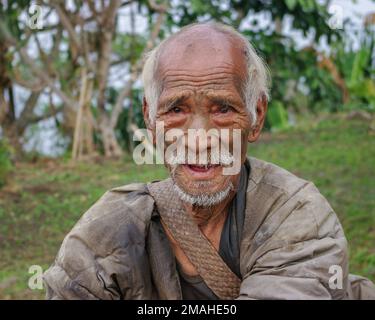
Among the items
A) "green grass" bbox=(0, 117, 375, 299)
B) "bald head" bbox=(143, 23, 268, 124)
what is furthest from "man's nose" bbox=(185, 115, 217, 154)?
"green grass" bbox=(0, 117, 375, 299)

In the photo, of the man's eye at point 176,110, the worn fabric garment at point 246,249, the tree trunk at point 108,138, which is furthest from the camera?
the tree trunk at point 108,138

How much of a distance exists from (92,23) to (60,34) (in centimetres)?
58

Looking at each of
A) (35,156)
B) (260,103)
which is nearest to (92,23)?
(35,156)

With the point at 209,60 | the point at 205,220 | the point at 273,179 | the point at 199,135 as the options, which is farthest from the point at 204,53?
the point at 205,220

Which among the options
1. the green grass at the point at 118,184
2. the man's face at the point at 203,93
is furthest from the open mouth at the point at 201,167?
the green grass at the point at 118,184

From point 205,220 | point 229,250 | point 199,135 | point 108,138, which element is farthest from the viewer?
point 108,138

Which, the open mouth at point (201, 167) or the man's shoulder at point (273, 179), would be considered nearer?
the open mouth at point (201, 167)

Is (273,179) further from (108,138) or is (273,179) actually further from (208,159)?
(108,138)

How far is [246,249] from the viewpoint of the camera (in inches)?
107

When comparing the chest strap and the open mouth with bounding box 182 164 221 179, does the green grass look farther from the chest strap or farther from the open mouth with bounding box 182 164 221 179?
the open mouth with bounding box 182 164 221 179

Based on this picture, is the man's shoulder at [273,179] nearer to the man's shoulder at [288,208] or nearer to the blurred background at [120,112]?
the man's shoulder at [288,208]

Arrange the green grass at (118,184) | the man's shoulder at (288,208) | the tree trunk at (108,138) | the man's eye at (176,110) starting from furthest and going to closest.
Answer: the tree trunk at (108,138) → the green grass at (118,184) → the man's eye at (176,110) → the man's shoulder at (288,208)

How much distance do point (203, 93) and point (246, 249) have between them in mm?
626

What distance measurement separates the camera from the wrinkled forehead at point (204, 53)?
8.91ft
